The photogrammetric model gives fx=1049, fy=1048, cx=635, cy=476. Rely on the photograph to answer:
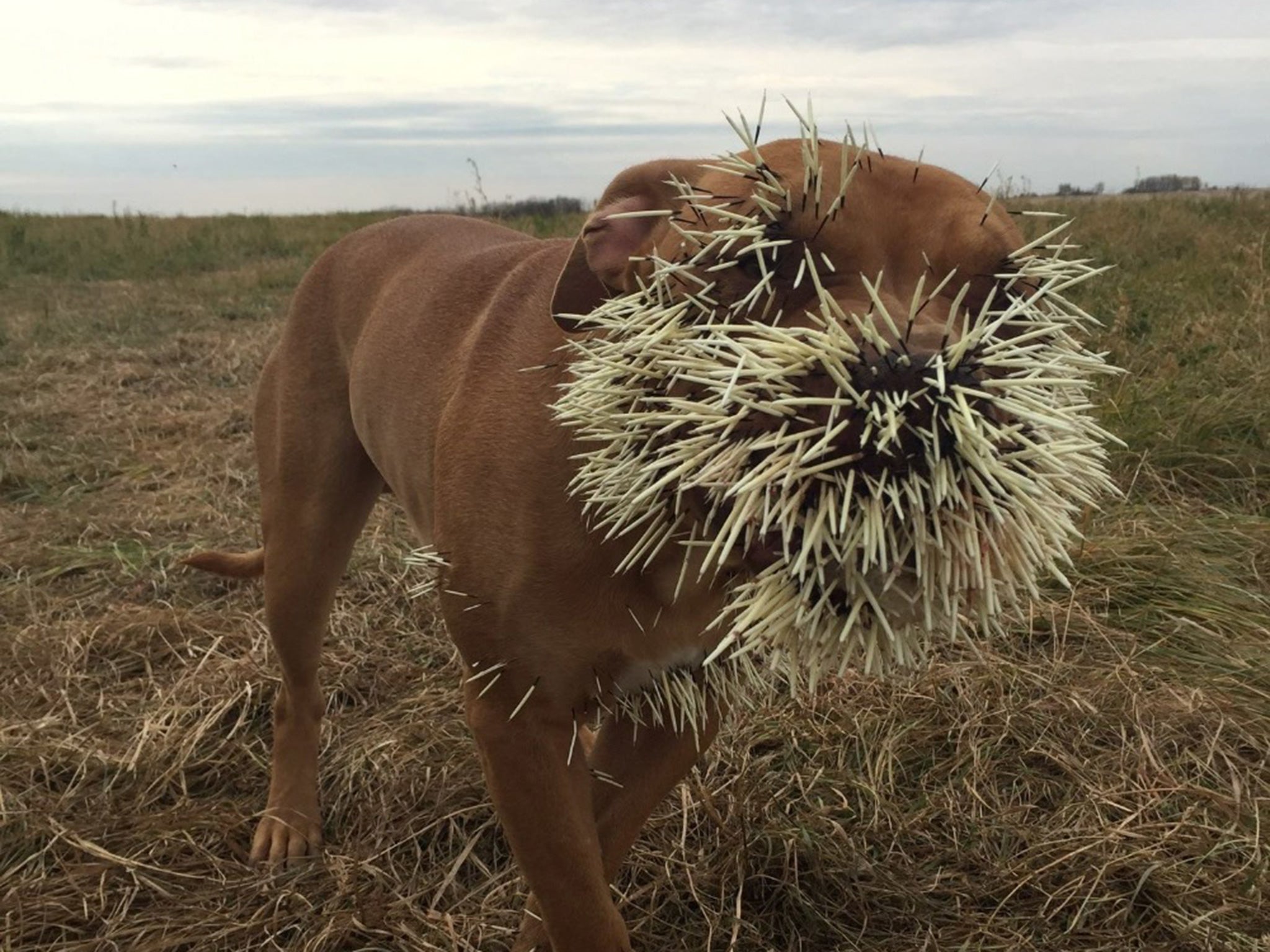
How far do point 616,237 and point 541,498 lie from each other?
0.46 meters

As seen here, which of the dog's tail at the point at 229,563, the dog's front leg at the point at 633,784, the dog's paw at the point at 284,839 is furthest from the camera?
the dog's tail at the point at 229,563

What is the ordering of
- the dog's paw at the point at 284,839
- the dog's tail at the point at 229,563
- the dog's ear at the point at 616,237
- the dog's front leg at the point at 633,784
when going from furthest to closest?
the dog's tail at the point at 229,563, the dog's paw at the point at 284,839, the dog's front leg at the point at 633,784, the dog's ear at the point at 616,237

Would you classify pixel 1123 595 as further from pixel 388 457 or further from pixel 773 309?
pixel 773 309

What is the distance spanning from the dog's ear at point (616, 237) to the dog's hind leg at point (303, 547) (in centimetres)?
133

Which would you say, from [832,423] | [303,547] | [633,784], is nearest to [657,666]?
[633,784]

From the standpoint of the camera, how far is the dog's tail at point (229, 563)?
10.9 ft

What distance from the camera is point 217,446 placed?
20.0ft

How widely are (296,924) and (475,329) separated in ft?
4.70

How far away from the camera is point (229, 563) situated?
3348 millimetres

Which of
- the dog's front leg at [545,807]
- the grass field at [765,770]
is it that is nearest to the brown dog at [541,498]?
the dog's front leg at [545,807]

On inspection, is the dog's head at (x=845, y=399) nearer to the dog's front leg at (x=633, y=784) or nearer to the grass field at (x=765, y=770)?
the grass field at (x=765, y=770)

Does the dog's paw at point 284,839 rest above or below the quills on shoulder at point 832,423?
below

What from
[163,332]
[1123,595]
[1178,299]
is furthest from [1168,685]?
[163,332]

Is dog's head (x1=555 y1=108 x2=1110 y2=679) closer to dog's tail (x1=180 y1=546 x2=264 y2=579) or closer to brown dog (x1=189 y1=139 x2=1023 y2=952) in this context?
brown dog (x1=189 y1=139 x2=1023 y2=952)
